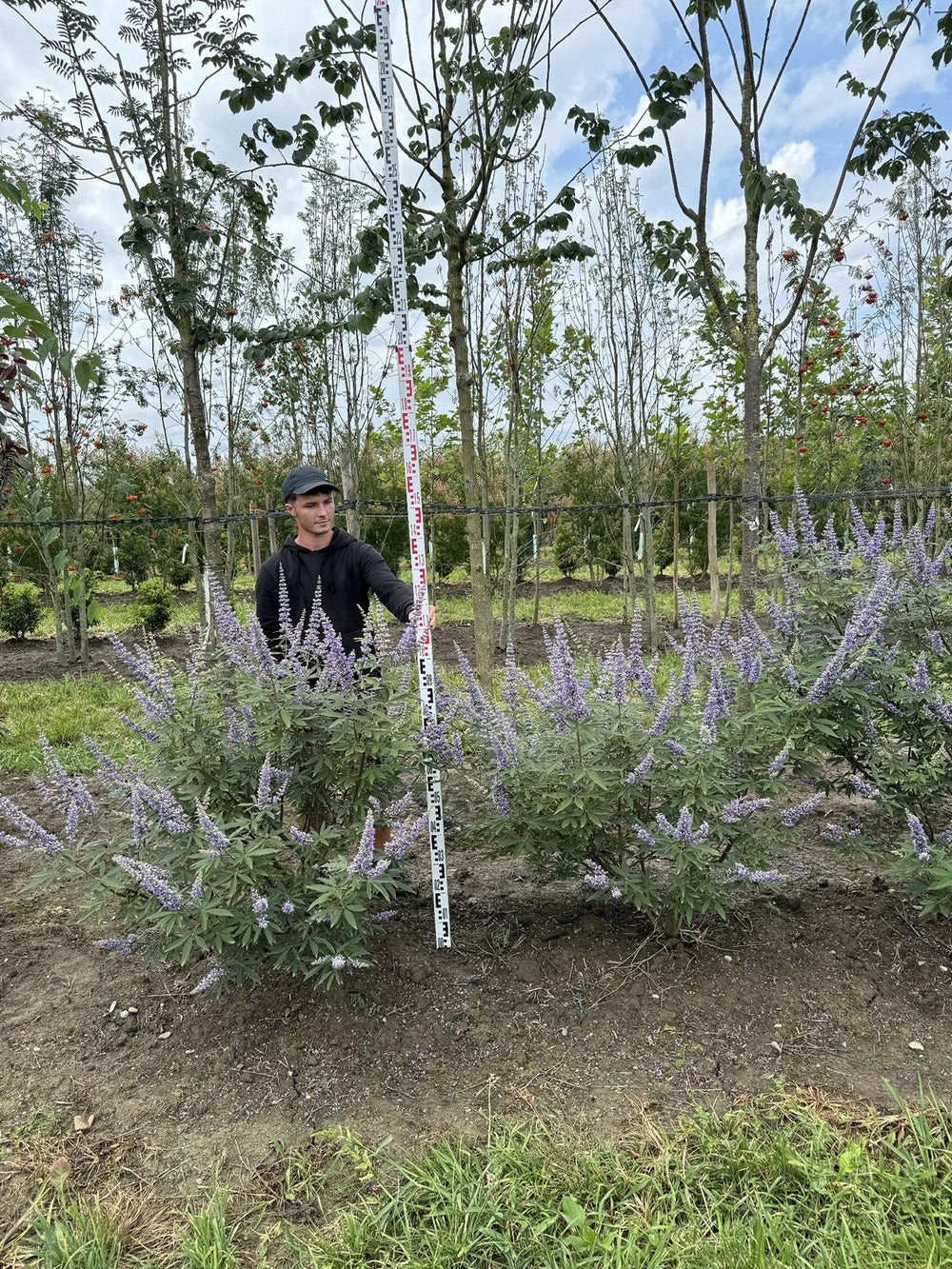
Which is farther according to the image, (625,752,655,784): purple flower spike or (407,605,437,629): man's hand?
(407,605,437,629): man's hand

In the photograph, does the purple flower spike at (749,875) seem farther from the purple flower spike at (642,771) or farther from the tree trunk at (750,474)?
the tree trunk at (750,474)

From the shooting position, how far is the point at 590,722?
2666 mm

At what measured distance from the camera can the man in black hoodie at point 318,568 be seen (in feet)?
11.8

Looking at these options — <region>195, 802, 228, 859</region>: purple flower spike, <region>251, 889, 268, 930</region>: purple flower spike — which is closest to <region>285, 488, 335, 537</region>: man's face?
<region>195, 802, 228, 859</region>: purple flower spike

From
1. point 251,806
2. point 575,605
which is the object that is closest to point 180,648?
point 575,605

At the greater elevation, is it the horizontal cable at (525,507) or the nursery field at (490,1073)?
the horizontal cable at (525,507)

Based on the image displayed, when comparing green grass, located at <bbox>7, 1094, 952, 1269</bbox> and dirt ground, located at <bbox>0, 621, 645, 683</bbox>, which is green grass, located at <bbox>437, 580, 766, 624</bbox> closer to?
dirt ground, located at <bbox>0, 621, 645, 683</bbox>

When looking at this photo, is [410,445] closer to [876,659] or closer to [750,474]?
[876,659]

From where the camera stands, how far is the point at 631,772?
8.68 ft

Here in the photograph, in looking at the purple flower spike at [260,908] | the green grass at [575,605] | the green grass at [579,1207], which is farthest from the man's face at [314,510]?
the green grass at [575,605]

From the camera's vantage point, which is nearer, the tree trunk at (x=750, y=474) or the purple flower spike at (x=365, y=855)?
the purple flower spike at (x=365, y=855)

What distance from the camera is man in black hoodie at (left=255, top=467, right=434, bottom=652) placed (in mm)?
3586

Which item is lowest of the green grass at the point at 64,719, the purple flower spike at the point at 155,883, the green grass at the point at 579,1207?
the green grass at the point at 579,1207

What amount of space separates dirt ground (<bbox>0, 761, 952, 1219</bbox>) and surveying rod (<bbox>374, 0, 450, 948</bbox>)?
462mm
